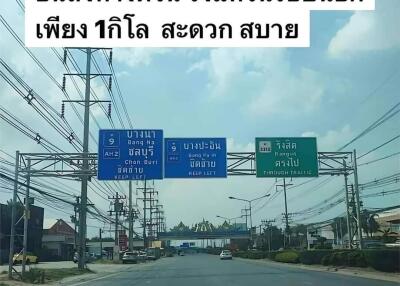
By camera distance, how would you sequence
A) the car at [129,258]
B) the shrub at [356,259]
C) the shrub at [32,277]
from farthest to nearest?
the car at [129,258] → the shrub at [356,259] → the shrub at [32,277]

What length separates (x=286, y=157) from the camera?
32.4 m

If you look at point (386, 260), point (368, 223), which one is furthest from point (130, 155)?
point (368, 223)

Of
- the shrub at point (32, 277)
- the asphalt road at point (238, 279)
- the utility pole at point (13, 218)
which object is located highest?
the utility pole at point (13, 218)

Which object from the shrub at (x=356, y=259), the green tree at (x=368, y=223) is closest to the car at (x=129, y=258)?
the shrub at (x=356, y=259)

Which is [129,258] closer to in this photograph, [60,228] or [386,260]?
[60,228]

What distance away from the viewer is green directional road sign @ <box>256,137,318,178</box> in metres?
32.4

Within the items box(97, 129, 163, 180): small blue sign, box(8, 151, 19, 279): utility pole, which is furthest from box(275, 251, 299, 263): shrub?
box(8, 151, 19, 279): utility pole

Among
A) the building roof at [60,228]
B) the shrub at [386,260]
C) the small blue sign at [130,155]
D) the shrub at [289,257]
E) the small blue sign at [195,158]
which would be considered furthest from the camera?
the building roof at [60,228]

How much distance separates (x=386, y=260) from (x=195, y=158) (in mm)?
12300

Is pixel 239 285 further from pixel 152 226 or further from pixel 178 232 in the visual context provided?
pixel 178 232

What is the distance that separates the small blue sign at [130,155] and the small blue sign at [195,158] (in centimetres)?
59

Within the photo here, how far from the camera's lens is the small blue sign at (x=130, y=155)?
1210 inches

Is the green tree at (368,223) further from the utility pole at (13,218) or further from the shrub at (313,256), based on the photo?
the utility pole at (13,218)

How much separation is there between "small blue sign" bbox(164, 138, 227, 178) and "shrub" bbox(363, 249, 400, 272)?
400 inches
